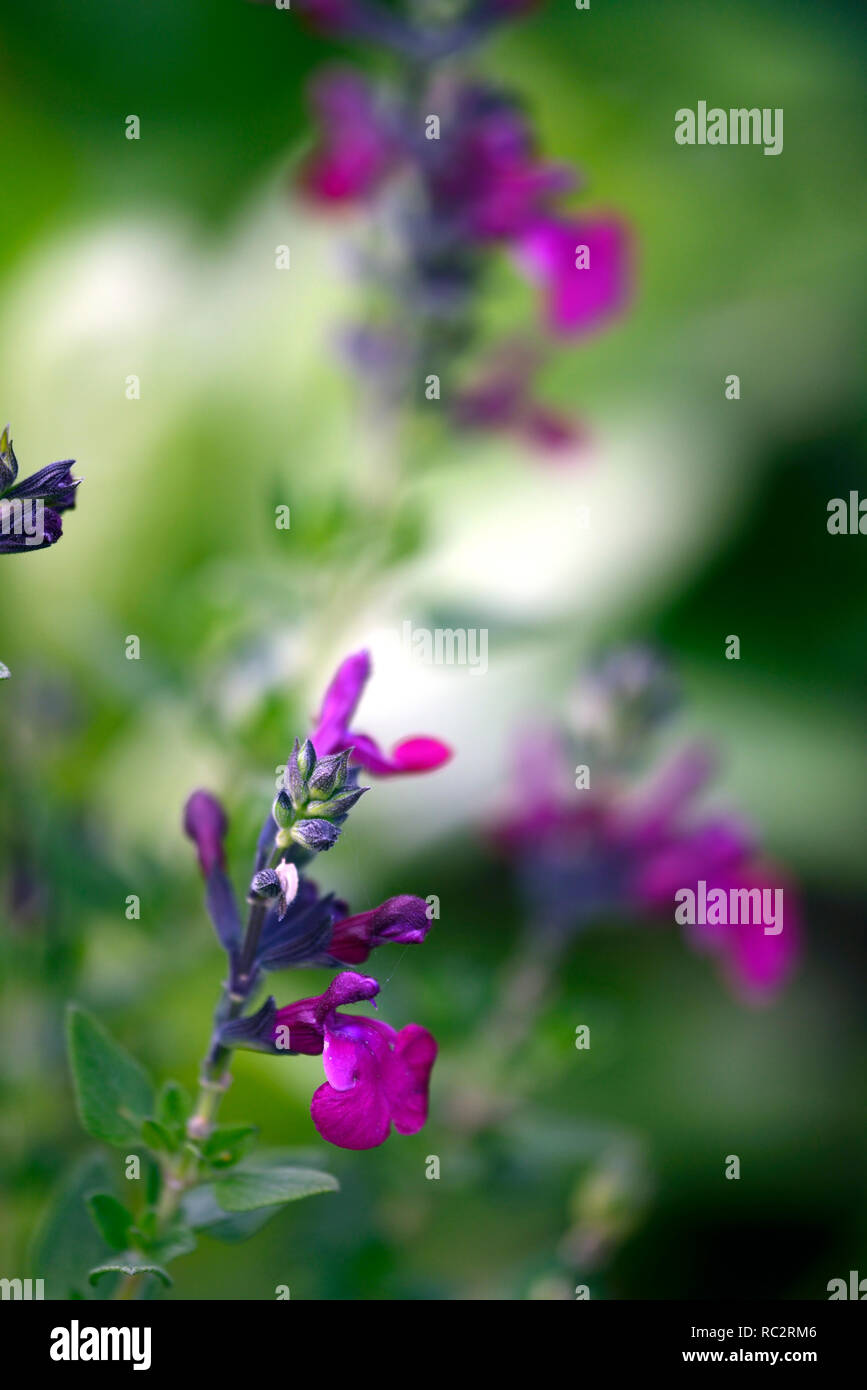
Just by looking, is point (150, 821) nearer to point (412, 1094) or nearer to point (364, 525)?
point (364, 525)

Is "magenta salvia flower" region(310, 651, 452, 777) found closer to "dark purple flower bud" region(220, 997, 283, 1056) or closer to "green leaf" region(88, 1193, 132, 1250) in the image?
"dark purple flower bud" region(220, 997, 283, 1056)

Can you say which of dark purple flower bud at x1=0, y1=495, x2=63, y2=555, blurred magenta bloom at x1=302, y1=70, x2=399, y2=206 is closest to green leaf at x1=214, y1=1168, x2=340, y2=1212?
dark purple flower bud at x1=0, y1=495, x2=63, y2=555

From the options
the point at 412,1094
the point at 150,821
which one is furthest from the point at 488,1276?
the point at 412,1094

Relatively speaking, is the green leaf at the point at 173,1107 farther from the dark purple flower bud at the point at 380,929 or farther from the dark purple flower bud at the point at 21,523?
the dark purple flower bud at the point at 21,523

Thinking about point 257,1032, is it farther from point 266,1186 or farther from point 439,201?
point 439,201

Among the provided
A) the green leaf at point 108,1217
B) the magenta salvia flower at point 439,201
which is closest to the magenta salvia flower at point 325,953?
the green leaf at point 108,1217

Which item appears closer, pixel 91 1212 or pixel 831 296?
pixel 91 1212

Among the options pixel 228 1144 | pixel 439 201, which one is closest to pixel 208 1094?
pixel 228 1144
